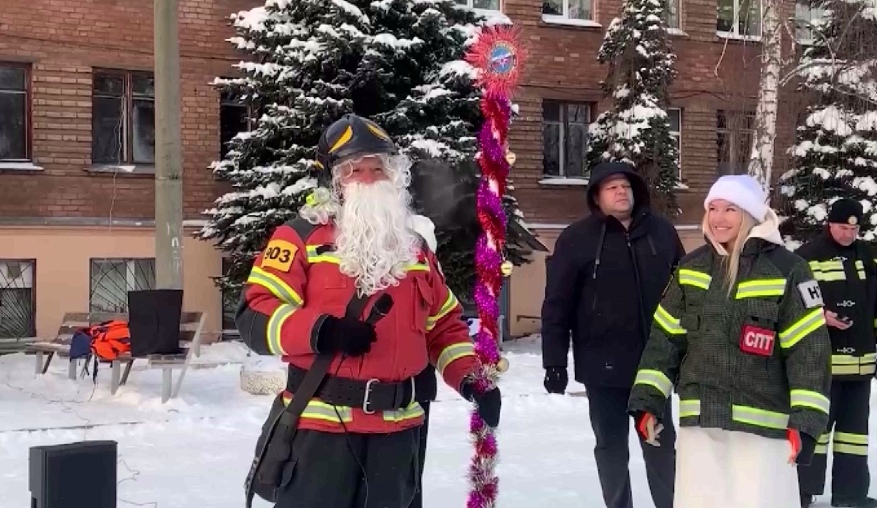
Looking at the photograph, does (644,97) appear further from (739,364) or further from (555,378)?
(739,364)

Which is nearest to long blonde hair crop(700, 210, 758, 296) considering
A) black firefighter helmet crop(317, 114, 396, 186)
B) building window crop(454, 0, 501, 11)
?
black firefighter helmet crop(317, 114, 396, 186)

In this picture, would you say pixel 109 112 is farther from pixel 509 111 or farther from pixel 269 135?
pixel 509 111

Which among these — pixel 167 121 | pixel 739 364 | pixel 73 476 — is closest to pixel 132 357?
pixel 167 121

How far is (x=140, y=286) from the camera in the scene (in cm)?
1559

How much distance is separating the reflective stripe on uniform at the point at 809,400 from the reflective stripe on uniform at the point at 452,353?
1.28 meters

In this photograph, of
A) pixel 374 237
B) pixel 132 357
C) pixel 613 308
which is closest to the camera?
pixel 374 237

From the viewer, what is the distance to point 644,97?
17312mm

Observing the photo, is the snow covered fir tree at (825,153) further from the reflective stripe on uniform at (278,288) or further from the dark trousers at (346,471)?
the reflective stripe on uniform at (278,288)

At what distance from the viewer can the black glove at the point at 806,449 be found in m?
4.02

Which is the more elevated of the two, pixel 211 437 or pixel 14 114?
pixel 14 114

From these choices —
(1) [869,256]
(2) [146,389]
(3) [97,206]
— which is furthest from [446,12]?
(1) [869,256]

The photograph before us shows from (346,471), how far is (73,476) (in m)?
1.13

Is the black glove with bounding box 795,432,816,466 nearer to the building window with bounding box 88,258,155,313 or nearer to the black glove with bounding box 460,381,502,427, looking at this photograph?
the black glove with bounding box 460,381,502,427

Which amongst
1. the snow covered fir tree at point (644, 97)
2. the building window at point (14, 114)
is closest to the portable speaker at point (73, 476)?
the building window at point (14, 114)
